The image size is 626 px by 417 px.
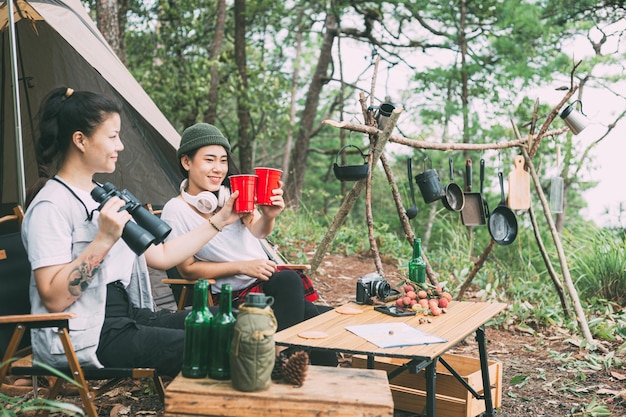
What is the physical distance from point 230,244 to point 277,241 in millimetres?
3389

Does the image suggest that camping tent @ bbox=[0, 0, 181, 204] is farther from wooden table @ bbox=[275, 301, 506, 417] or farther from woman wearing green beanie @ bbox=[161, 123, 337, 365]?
wooden table @ bbox=[275, 301, 506, 417]

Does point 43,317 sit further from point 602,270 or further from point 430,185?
point 602,270

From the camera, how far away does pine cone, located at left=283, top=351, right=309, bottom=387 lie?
5.01ft

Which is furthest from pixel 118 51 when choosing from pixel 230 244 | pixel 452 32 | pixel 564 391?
pixel 452 32

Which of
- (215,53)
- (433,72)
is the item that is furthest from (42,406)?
(433,72)

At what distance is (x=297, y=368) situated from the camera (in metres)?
1.53

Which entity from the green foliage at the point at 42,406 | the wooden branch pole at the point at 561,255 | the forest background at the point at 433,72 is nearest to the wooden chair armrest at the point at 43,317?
the green foliage at the point at 42,406

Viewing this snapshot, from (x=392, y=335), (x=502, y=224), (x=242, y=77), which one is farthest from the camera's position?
(x=242, y=77)

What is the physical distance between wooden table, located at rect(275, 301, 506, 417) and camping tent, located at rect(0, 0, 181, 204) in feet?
6.32

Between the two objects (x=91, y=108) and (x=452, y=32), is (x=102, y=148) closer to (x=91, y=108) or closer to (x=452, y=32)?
(x=91, y=108)

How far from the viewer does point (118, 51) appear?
5.66 meters

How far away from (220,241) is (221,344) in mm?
1171

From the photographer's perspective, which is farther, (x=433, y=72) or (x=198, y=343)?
(x=433, y=72)

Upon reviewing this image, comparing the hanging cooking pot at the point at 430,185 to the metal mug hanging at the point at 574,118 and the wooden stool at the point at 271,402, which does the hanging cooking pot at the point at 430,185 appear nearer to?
the metal mug hanging at the point at 574,118
